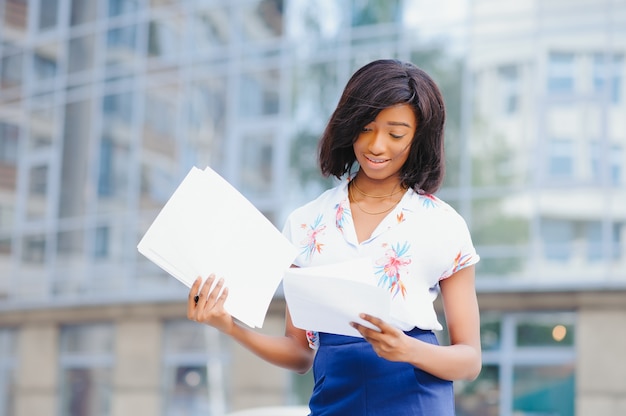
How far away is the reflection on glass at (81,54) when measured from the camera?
17484 millimetres

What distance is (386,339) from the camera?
6.77 ft

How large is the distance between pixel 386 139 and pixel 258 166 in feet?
42.3

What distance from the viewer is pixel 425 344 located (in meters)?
2.16

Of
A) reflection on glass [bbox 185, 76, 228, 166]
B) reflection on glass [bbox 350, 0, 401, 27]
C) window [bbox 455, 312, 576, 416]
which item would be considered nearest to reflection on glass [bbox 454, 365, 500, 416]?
window [bbox 455, 312, 576, 416]

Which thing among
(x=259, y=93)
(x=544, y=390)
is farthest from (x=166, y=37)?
(x=544, y=390)

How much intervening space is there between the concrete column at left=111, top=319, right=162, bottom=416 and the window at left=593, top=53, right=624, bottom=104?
705cm

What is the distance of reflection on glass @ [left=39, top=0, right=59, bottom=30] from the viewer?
59.6 feet

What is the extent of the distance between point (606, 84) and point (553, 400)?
3.58m

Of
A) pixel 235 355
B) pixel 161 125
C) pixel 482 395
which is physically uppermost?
pixel 161 125

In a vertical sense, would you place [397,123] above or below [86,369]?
above

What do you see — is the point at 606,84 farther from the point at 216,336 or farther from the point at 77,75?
the point at 77,75

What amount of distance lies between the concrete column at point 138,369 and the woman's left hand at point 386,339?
14037 millimetres

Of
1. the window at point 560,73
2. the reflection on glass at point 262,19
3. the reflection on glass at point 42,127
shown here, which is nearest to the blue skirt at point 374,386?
the window at point 560,73

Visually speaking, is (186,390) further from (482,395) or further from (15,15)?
(15,15)
